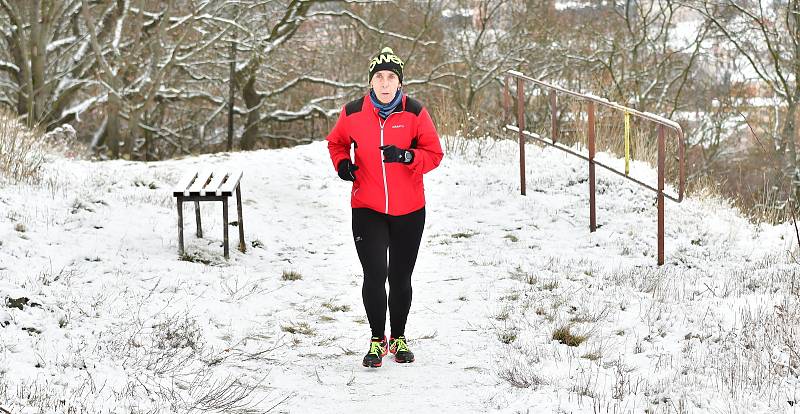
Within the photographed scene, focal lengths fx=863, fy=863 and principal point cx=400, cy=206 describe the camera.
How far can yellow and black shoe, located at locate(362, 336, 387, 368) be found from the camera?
483 centimetres

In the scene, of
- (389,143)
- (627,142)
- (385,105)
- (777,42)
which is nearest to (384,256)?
(389,143)

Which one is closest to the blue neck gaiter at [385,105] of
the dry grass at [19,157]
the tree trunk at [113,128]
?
the dry grass at [19,157]

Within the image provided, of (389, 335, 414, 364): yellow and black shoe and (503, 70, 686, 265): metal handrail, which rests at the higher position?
(503, 70, 686, 265): metal handrail

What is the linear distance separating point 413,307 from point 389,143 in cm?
185

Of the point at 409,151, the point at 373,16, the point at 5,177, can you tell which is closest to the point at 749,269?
the point at 409,151

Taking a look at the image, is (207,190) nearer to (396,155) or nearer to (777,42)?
(396,155)

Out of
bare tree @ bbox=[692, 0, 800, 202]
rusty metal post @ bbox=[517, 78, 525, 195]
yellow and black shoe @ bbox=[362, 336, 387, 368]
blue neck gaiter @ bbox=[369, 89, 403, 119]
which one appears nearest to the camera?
blue neck gaiter @ bbox=[369, 89, 403, 119]

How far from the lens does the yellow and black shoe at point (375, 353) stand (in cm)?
483

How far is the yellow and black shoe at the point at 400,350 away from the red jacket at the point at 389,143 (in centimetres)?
77

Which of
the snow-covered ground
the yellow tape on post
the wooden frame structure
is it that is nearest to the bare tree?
the snow-covered ground

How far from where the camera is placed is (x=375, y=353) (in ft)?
16.0

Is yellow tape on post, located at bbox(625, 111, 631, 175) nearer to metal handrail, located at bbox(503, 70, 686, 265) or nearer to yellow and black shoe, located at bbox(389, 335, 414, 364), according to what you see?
metal handrail, located at bbox(503, 70, 686, 265)

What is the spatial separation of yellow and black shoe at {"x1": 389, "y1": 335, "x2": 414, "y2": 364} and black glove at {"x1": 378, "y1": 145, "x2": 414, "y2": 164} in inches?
42.5

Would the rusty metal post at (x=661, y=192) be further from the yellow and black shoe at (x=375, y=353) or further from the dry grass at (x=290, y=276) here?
the yellow and black shoe at (x=375, y=353)
